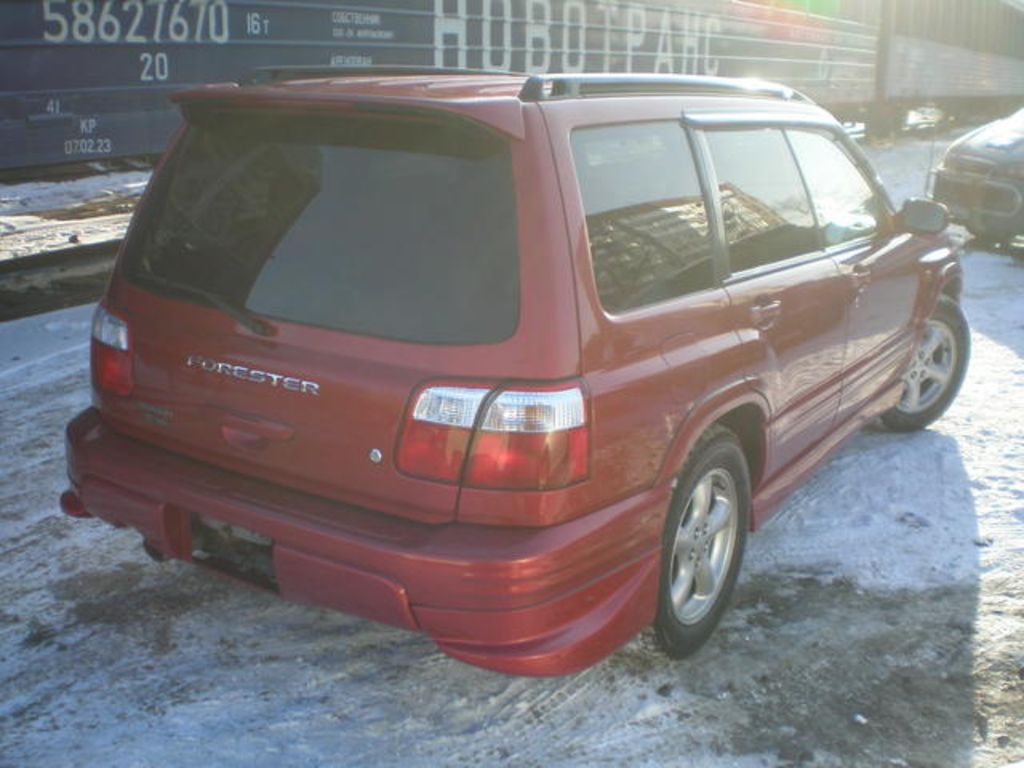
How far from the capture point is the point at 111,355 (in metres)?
3.17

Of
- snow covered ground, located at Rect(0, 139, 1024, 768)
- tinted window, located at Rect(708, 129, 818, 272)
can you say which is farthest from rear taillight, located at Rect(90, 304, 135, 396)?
tinted window, located at Rect(708, 129, 818, 272)

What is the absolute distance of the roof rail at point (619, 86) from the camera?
9.10 ft

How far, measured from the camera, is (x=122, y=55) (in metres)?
7.68

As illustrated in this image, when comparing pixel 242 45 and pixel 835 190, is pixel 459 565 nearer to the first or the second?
pixel 835 190

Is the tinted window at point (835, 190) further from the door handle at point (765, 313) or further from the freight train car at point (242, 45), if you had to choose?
the freight train car at point (242, 45)

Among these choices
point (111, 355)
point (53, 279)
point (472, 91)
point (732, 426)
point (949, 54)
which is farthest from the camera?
point (949, 54)

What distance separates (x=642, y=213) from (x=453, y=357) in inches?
29.0

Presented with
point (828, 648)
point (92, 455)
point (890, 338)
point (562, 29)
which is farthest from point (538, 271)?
point (562, 29)

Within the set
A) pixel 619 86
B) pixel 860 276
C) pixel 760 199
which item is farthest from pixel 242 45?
pixel 619 86

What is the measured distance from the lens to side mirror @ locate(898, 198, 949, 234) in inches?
178

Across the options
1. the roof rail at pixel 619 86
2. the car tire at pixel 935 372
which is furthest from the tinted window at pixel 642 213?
the car tire at pixel 935 372

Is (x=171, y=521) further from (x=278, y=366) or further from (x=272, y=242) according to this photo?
(x=272, y=242)

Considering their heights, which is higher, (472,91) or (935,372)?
(472,91)

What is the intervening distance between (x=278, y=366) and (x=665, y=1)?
443 inches
